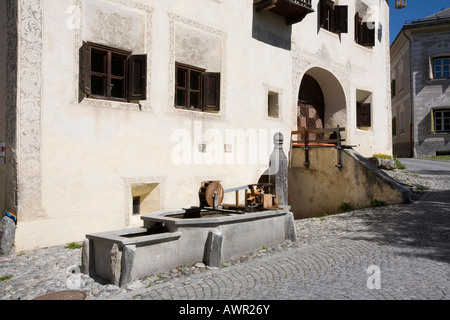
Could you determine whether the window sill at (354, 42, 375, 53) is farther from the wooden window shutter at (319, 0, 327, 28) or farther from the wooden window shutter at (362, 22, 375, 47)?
the wooden window shutter at (319, 0, 327, 28)

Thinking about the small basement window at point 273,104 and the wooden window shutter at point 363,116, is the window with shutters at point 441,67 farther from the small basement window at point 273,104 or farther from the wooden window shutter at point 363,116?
the small basement window at point 273,104

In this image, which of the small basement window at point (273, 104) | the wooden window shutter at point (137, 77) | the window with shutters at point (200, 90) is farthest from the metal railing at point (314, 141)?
the wooden window shutter at point (137, 77)

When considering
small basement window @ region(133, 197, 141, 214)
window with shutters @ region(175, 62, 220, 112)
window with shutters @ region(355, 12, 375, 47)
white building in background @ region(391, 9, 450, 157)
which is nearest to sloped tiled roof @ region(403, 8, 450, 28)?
white building in background @ region(391, 9, 450, 157)

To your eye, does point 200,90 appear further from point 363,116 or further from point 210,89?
point 363,116

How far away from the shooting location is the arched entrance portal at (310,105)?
16016 mm

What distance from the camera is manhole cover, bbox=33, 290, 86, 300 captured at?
15.9 feet

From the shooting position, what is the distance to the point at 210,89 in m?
10.9

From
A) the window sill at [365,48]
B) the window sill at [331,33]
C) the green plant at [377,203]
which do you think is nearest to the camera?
the green plant at [377,203]

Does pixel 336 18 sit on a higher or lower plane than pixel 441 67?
lower

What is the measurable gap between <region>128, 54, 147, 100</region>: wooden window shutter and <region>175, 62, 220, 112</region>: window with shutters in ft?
5.16

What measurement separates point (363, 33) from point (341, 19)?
2305 millimetres

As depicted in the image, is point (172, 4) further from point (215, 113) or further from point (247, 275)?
point (247, 275)

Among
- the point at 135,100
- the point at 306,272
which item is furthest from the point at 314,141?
the point at 306,272

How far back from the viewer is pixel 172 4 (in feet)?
32.8
